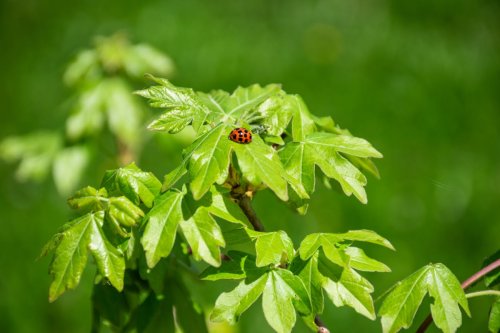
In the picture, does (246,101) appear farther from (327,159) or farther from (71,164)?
(71,164)

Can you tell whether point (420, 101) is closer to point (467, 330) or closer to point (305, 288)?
point (467, 330)

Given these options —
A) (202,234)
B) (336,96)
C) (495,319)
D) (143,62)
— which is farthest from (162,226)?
(336,96)

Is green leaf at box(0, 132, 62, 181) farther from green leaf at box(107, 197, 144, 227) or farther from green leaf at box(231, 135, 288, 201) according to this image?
green leaf at box(231, 135, 288, 201)

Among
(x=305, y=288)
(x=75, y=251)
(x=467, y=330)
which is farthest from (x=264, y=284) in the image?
(x=467, y=330)

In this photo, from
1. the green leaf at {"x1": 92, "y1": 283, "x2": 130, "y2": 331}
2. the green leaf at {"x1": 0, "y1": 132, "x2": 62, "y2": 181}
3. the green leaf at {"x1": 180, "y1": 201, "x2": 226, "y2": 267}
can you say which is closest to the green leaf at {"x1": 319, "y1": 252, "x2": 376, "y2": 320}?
the green leaf at {"x1": 180, "y1": 201, "x2": 226, "y2": 267}

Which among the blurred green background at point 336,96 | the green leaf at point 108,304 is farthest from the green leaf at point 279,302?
the blurred green background at point 336,96

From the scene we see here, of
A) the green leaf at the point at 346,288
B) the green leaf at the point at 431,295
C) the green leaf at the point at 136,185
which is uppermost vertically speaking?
the green leaf at the point at 136,185

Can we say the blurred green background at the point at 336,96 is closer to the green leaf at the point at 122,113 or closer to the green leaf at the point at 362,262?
the green leaf at the point at 122,113
